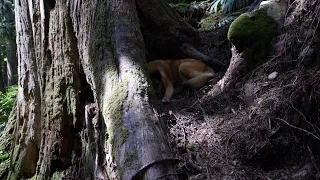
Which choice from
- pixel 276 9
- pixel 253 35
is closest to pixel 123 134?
pixel 253 35

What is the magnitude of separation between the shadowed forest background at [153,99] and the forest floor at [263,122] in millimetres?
13

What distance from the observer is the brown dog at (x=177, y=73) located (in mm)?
5797

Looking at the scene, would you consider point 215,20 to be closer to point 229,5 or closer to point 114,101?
point 229,5

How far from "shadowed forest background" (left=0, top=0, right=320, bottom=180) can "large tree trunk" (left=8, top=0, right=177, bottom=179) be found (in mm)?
14

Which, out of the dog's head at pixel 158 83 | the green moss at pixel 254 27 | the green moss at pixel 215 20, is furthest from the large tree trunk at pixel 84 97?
the green moss at pixel 215 20

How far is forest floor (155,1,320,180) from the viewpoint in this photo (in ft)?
12.1

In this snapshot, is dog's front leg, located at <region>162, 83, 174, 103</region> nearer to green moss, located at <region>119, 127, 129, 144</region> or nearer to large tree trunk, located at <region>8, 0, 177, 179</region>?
large tree trunk, located at <region>8, 0, 177, 179</region>

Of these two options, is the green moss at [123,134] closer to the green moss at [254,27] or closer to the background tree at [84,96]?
the background tree at [84,96]

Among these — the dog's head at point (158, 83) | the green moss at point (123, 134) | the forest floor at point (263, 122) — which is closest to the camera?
the green moss at point (123, 134)

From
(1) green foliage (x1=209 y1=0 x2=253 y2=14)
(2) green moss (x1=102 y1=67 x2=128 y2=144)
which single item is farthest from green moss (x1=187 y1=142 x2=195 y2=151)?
(1) green foliage (x1=209 y1=0 x2=253 y2=14)

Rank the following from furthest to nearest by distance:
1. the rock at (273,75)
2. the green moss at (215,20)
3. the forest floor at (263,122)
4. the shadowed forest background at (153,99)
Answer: the green moss at (215,20) → the rock at (273,75) → the forest floor at (263,122) → the shadowed forest background at (153,99)

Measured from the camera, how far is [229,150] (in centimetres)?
405

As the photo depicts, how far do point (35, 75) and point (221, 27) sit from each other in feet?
11.7

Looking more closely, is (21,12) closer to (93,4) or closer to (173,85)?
(93,4)
